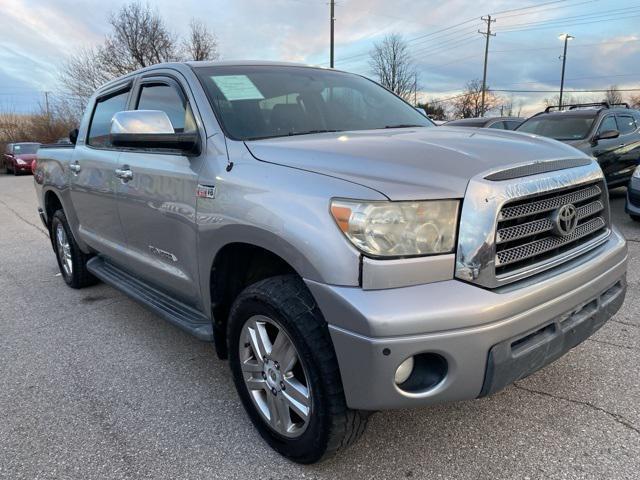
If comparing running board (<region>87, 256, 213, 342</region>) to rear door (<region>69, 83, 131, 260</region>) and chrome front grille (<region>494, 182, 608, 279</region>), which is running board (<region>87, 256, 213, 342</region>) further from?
chrome front grille (<region>494, 182, 608, 279</region>)

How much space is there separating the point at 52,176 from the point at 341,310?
4.25 meters

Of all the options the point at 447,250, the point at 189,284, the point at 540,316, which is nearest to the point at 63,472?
the point at 189,284

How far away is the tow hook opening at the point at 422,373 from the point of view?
1860 mm

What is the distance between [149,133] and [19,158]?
27578 millimetres

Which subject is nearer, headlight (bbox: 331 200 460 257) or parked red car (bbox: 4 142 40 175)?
headlight (bbox: 331 200 460 257)

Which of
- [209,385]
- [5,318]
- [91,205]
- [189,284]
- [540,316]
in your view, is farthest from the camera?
[5,318]

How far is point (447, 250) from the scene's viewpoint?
1.87m

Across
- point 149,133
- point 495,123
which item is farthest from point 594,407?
point 495,123

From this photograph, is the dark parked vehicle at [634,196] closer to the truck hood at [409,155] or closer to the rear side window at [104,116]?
the truck hood at [409,155]

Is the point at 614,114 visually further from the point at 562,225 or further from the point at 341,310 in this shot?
the point at 341,310

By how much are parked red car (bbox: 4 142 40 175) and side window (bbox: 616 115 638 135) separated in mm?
25732

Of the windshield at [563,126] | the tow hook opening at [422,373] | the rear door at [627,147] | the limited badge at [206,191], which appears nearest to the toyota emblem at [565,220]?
the tow hook opening at [422,373]

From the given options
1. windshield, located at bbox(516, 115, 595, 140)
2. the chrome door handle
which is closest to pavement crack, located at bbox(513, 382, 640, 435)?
the chrome door handle

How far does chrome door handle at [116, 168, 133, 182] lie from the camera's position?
3271mm
